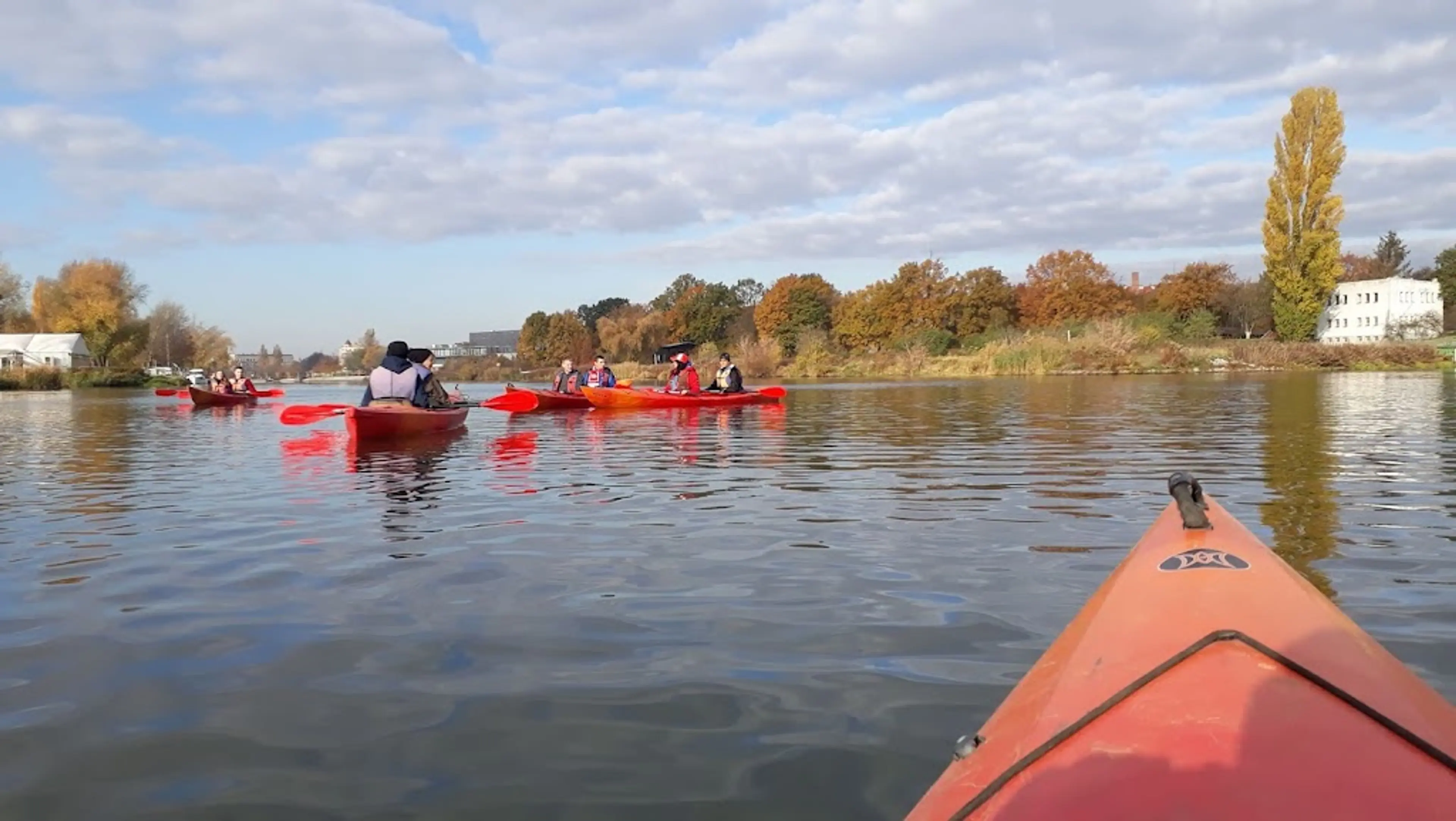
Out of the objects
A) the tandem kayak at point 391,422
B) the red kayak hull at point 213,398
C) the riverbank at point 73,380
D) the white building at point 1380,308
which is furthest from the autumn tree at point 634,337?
the tandem kayak at point 391,422

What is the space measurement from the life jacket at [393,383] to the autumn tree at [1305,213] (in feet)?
163

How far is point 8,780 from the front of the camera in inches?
123

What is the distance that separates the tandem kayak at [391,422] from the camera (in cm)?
1402

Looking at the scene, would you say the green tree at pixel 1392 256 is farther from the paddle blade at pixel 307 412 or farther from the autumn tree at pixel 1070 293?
the paddle blade at pixel 307 412

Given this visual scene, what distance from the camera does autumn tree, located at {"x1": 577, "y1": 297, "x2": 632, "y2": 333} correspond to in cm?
11294

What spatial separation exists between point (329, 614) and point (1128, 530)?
5.07 metres

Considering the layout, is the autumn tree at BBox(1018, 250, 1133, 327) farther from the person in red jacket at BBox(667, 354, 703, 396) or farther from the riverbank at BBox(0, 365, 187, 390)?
the riverbank at BBox(0, 365, 187, 390)

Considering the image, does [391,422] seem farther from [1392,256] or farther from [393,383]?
[1392,256]

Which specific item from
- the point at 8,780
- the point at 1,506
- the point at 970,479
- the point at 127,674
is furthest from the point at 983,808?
the point at 1,506

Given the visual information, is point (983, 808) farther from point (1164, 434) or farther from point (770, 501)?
point (1164, 434)

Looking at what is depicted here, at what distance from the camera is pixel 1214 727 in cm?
206

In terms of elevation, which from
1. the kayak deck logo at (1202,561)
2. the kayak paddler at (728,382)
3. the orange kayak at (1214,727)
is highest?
the kayak paddler at (728,382)

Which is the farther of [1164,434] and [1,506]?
[1164,434]

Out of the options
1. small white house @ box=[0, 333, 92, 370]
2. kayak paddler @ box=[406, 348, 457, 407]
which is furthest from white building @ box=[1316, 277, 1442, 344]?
small white house @ box=[0, 333, 92, 370]
